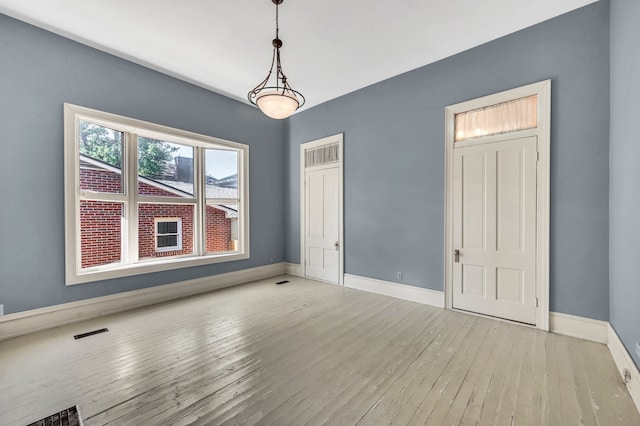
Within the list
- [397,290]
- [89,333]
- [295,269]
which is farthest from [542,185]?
[89,333]

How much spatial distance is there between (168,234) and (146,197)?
69 centimetres

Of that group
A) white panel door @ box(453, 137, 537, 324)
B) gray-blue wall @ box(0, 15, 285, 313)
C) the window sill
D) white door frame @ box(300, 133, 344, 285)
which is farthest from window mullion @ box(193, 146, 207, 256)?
white panel door @ box(453, 137, 537, 324)

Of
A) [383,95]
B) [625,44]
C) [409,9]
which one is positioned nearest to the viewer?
[625,44]

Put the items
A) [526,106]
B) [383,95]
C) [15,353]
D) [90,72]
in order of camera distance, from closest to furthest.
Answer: [15,353]
[526,106]
[90,72]
[383,95]

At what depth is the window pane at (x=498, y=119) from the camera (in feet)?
9.92

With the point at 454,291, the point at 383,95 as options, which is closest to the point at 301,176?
the point at 383,95

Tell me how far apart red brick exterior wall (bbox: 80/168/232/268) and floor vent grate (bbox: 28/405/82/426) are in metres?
2.27

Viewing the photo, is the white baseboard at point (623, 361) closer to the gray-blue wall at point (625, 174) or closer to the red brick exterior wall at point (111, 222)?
the gray-blue wall at point (625, 174)

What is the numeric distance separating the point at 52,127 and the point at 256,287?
11.4ft

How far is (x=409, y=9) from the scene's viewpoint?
9.00 feet

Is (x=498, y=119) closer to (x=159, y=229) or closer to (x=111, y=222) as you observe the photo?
(x=159, y=229)

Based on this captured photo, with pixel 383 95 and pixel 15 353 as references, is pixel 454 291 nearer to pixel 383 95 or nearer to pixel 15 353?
pixel 383 95

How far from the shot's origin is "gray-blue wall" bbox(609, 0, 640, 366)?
1947 millimetres

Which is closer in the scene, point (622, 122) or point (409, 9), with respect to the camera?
point (622, 122)
